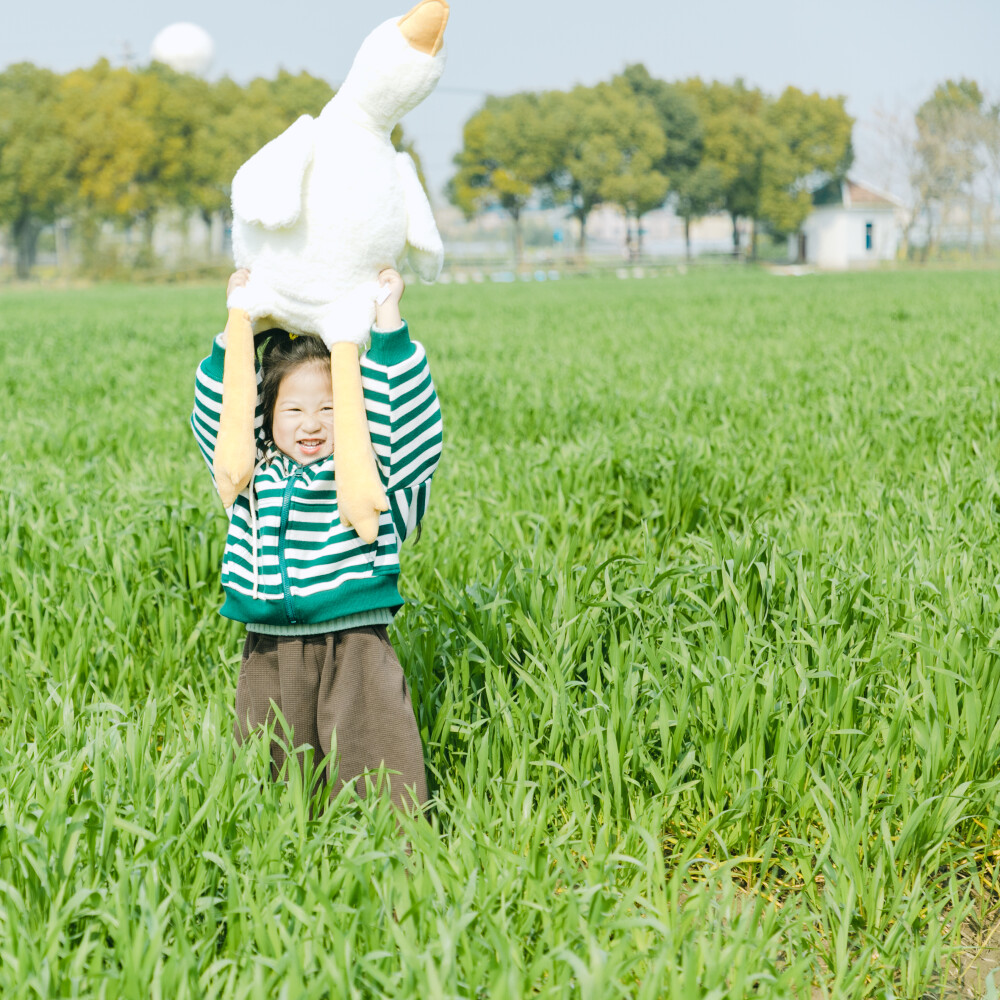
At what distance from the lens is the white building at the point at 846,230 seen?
64938mm

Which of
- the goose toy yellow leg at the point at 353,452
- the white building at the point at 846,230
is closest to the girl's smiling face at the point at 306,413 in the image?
the goose toy yellow leg at the point at 353,452

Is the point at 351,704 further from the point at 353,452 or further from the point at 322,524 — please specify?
the point at 353,452

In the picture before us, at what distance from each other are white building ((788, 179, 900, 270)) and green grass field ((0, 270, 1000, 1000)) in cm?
6519

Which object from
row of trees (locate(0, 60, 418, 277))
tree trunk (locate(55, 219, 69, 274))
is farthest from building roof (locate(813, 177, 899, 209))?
tree trunk (locate(55, 219, 69, 274))

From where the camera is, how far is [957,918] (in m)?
1.73

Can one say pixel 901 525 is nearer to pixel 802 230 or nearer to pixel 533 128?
pixel 533 128

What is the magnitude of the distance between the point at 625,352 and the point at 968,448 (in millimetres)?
4756

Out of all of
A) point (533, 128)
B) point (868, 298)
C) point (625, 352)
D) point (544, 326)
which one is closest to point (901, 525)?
point (625, 352)

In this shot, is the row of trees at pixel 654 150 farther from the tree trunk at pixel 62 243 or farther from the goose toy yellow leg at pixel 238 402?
the goose toy yellow leg at pixel 238 402

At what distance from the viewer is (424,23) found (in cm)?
182

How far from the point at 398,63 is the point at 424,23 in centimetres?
8

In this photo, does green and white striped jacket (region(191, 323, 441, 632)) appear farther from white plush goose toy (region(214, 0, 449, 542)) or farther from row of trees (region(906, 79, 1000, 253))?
row of trees (region(906, 79, 1000, 253))

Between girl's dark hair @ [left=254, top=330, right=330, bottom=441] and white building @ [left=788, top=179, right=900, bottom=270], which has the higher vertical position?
white building @ [left=788, top=179, right=900, bottom=270]

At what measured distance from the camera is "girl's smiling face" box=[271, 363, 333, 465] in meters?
1.99
